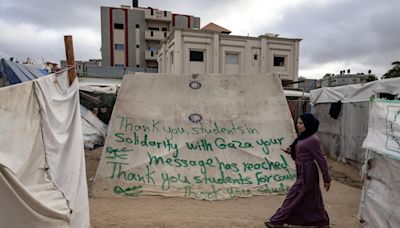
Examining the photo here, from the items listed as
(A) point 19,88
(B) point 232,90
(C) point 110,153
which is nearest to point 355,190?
(B) point 232,90

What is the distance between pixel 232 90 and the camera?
6.86 meters

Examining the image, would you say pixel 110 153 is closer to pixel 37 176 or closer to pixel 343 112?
pixel 37 176

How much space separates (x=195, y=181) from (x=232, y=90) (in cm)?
219

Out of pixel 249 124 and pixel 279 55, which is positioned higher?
pixel 279 55

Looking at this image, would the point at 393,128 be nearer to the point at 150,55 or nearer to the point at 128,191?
the point at 128,191

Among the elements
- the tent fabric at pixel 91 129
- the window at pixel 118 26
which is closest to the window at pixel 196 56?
the window at pixel 118 26

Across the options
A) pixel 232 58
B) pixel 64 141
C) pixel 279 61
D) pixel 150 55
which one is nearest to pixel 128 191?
pixel 64 141

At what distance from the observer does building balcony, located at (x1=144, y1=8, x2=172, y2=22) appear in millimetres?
36656

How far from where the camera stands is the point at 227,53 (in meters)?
26.2

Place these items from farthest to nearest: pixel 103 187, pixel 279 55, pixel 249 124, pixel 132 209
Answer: pixel 279 55 < pixel 249 124 < pixel 103 187 < pixel 132 209

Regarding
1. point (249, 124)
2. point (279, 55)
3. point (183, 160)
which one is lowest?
point (183, 160)

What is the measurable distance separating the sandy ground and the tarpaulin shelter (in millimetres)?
2480

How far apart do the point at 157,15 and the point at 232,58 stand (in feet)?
48.8

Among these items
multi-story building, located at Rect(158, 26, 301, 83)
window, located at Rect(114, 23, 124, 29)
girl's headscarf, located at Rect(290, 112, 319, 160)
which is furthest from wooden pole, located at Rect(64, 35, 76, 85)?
window, located at Rect(114, 23, 124, 29)
